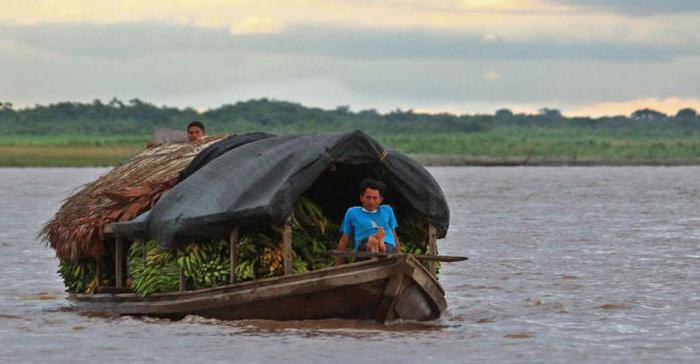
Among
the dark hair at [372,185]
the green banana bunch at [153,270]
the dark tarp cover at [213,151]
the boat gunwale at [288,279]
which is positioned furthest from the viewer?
the dark tarp cover at [213,151]

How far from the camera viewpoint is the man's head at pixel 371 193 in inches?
520

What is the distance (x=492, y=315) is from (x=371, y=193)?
2.68 meters

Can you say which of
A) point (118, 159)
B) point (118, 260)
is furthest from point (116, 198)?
point (118, 159)

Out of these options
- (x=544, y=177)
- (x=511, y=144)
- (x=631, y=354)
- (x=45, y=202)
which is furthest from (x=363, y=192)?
(x=511, y=144)

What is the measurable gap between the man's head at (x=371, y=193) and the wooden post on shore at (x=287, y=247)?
0.63 m

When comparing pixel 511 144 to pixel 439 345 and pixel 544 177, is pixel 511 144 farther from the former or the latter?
pixel 439 345

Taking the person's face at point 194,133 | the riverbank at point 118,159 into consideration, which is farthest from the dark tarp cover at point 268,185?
the riverbank at point 118,159

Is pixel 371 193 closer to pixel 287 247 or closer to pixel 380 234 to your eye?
pixel 380 234

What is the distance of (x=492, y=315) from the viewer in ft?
50.4

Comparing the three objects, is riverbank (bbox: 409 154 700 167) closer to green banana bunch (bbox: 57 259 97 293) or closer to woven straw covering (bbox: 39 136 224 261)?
woven straw covering (bbox: 39 136 224 261)

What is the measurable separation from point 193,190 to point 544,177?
140 feet

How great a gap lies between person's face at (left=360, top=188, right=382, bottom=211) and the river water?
0.94 metres

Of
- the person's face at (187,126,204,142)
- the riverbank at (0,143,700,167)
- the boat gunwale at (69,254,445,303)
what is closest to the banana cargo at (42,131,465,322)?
the boat gunwale at (69,254,445,303)

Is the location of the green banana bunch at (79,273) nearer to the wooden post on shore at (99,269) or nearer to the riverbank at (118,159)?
the wooden post on shore at (99,269)
